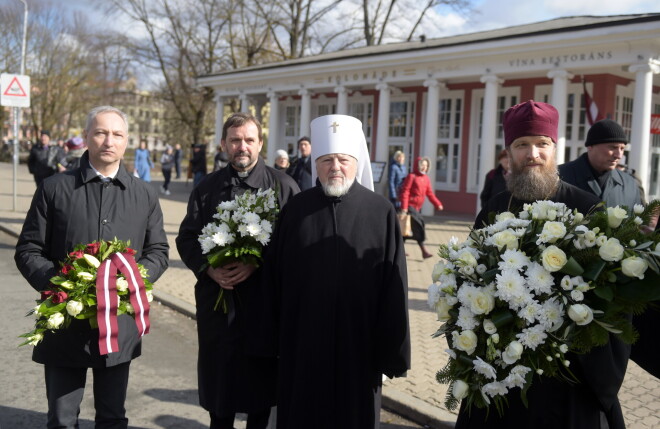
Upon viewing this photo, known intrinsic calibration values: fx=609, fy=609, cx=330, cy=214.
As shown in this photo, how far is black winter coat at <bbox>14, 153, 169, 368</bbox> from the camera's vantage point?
3.29 m

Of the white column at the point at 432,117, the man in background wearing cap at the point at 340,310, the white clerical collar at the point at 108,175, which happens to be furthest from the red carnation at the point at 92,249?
the white column at the point at 432,117

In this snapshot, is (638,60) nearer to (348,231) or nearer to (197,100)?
(348,231)

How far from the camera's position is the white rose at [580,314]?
2.11 meters

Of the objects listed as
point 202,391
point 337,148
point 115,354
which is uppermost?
point 337,148

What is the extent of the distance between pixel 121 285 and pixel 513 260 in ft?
6.66

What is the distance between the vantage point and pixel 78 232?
341 cm

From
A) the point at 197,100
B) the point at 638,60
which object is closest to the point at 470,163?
the point at 638,60

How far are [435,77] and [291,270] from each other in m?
17.0

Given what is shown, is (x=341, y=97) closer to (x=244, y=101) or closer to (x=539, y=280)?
(x=244, y=101)

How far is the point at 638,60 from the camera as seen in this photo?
14734 mm

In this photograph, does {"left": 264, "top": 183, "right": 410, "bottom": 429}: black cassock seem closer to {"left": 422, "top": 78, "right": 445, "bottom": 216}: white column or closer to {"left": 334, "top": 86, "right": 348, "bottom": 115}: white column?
{"left": 422, "top": 78, "right": 445, "bottom": 216}: white column

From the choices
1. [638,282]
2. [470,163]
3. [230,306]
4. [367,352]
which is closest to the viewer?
[638,282]

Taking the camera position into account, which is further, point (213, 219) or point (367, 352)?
point (213, 219)

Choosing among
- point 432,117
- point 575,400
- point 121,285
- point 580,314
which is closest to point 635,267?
point 580,314
